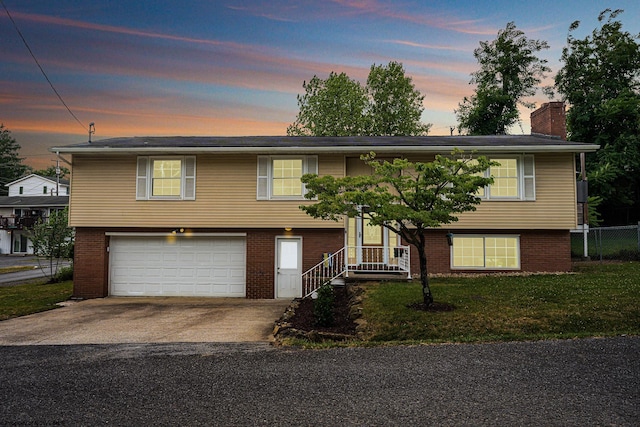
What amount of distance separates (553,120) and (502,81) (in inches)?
806

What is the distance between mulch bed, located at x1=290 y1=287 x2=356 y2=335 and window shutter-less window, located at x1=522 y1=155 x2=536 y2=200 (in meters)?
7.91

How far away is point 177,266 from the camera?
1576cm

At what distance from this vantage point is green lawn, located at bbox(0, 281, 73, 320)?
12.8m

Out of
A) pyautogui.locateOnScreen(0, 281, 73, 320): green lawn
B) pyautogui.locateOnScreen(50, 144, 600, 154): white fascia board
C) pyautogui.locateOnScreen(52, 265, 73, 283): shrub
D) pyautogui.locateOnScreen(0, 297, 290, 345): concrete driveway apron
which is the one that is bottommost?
pyautogui.locateOnScreen(0, 281, 73, 320): green lawn

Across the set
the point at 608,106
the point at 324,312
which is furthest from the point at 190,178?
the point at 608,106

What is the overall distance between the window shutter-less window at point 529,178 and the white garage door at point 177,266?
10.8m

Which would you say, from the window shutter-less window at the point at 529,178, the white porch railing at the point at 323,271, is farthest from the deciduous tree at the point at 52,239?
the window shutter-less window at the point at 529,178

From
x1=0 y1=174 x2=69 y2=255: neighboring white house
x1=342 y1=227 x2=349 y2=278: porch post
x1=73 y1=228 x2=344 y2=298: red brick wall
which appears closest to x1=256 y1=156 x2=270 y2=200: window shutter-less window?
x1=73 y1=228 x2=344 y2=298: red brick wall

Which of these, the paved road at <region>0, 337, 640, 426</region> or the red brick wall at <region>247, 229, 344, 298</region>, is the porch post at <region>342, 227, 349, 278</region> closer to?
the red brick wall at <region>247, 229, 344, 298</region>

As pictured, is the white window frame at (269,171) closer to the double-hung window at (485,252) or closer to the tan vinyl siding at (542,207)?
the tan vinyl siding at (542,207)

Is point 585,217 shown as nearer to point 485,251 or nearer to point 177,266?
point 485,251

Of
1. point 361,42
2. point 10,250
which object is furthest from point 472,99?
point 10,250

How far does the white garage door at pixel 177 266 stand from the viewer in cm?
1563

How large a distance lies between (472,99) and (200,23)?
2595 centimetres
